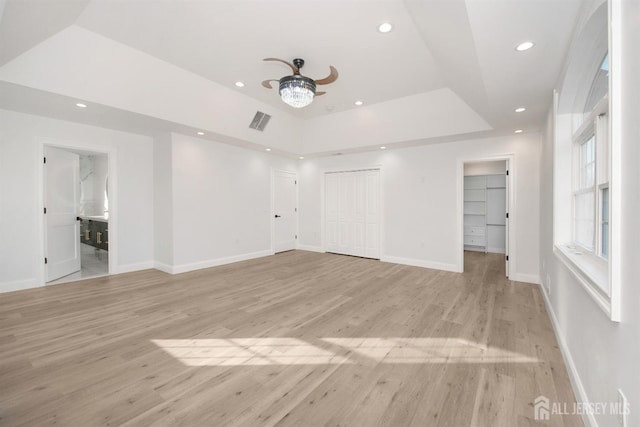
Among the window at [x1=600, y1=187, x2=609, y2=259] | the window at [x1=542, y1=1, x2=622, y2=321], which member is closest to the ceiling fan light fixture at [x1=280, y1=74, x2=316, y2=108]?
the window at [x1=542, y1=1, x2=622, y2=321]

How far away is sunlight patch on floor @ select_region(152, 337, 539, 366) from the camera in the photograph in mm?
2213

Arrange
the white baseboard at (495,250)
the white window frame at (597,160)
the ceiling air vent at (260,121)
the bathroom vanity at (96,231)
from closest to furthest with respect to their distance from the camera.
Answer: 1. the white window frame at (597,160)
2. the ceiling air vent at (260,121)
3. the bathroom vanity at (96,231)
4. the white baseboard at (495,250)

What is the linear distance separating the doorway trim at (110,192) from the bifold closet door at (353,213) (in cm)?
452

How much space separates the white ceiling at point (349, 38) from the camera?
1.94 metres

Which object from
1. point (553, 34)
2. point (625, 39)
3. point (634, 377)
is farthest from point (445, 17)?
point (634, 377)

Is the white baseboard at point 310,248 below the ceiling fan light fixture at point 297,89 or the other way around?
below

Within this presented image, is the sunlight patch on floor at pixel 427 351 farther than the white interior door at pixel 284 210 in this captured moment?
No

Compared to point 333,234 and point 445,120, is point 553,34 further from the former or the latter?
point 333,234

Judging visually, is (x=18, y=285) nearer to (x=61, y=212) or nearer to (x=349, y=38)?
(x=61, y=212)

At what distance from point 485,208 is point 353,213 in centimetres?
384

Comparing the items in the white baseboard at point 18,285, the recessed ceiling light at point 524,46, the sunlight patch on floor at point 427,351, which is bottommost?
the sunlight patch on floor at point 427,351

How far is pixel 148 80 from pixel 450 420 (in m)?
4.85

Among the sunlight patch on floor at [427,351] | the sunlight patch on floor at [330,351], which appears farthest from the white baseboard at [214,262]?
the sunlight patch on floor at [427,351]

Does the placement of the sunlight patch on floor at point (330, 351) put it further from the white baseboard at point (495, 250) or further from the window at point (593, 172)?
the white baseboard at point (495, 250)
